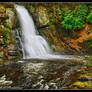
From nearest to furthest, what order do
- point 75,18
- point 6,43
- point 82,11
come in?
1. point 6,43
2. point 75,18
3. point 82,11

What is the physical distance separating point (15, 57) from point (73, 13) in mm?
10078

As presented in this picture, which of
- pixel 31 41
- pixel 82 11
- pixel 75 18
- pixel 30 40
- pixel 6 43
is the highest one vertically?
pixel 82 11

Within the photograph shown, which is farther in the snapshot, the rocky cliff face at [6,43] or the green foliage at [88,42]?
the green foliage at [88,42]

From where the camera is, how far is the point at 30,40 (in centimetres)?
1199

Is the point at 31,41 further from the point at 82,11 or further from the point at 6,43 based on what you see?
the point at 82,11

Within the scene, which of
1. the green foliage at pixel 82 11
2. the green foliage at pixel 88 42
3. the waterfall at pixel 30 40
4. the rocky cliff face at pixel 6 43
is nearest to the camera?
the rocky cliff face at pixel 6 43

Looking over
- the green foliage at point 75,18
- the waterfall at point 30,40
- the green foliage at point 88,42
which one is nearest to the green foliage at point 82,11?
the green foliage at point 75,18

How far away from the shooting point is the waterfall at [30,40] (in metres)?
10.9

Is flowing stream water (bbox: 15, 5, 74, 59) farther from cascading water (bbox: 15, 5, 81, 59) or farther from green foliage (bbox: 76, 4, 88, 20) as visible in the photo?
green foliage (bbox: 76, 4, 88, 20)

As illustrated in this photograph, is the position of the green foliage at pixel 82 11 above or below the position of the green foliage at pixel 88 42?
above

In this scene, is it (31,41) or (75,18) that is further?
(75,18)

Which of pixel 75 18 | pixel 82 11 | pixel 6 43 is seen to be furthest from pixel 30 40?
pixel 82 11

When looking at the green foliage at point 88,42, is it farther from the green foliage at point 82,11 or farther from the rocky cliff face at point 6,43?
the rocky cliff face at point 6,43

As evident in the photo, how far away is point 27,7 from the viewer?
14734 millimetres
